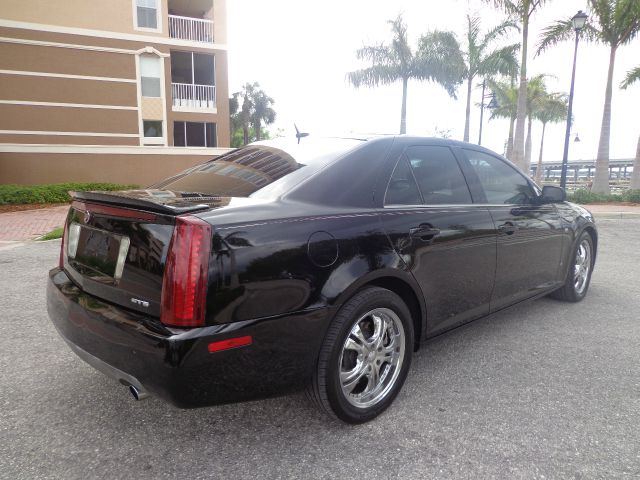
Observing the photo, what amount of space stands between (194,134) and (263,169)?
22.5 metres

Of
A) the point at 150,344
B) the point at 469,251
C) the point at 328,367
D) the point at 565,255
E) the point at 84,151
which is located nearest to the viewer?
the point at 150,344

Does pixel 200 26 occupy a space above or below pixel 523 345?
above

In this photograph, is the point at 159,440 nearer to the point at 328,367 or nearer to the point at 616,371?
the point at 328,367

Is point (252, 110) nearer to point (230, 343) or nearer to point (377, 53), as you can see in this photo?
point (377, 53)

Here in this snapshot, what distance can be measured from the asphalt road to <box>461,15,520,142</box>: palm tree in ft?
72.0

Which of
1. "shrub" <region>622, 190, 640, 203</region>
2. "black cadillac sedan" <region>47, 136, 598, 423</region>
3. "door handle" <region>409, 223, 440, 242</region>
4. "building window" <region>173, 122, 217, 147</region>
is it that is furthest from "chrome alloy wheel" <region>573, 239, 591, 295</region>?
"building window" <region>173, 122, 217, 147</region>

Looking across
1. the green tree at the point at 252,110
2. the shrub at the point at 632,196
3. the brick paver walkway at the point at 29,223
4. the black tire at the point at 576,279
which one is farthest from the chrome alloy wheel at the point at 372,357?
the green tree at the point at 252,110

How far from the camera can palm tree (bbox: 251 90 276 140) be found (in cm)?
5403

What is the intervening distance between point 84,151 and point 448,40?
20.0m

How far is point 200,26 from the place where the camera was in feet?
74.6

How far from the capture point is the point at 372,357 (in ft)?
8.54

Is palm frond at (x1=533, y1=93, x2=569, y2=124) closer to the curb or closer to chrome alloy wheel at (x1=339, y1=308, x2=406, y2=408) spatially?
the curb

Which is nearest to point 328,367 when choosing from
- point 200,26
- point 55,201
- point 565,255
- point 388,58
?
point 565,255

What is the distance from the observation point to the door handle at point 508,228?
3.43 m
